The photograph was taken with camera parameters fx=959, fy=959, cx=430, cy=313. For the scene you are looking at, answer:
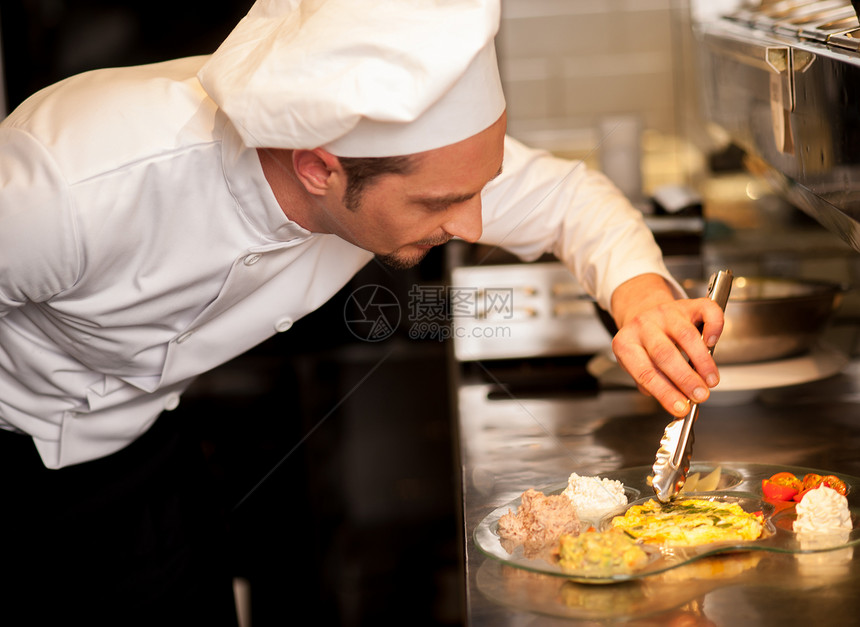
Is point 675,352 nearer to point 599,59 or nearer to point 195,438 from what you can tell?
point 195,438

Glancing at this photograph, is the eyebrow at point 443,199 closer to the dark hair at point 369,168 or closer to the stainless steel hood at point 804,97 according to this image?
the dark hair at point 369,168

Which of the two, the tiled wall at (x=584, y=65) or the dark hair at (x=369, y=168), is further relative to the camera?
the tiled wall at (x=584, y=65)

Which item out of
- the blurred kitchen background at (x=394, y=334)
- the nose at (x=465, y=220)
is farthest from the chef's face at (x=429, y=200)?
the blurred kitchen background at (x=394, y=334)

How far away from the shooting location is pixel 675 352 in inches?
35.0

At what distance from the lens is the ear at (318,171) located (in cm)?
89

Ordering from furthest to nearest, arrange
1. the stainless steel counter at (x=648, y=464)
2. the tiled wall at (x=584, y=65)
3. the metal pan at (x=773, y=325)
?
the tiled wall at (x=584, y=65), the metal pan at (x=773, y=325), the stainless steel counter at (x=648, y=464)

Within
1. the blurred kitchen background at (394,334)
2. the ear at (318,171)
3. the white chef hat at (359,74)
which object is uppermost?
the white chef hat at (359,74)

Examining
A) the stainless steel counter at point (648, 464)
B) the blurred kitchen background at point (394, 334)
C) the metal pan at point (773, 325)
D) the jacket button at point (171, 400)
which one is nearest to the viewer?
the stainless steel counter at point (648, 464)

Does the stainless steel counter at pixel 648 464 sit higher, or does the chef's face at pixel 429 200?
the chef's face at pixel 429 200

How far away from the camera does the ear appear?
0.89 m

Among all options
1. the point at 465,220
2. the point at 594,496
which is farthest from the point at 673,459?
the point at 465,220

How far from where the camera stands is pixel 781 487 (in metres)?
0.80

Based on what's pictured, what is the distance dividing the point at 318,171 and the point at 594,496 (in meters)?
0.40

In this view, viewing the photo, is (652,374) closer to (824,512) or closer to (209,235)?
(824,512)
